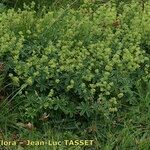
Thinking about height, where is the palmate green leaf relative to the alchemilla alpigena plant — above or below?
below

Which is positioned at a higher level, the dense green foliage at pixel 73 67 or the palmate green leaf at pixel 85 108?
the dense green foliage at pixel 73 67

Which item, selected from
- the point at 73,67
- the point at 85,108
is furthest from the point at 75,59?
the point at 85,108

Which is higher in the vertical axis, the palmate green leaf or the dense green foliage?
the dense green foliage

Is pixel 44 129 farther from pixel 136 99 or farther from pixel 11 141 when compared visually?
pixel 136 99

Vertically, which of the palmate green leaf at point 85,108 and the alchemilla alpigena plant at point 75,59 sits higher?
the alchemilla alpigena plant at point 75,59

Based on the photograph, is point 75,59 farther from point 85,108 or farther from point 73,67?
point 85,108

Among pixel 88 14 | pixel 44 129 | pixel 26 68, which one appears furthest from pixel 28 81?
pixel 88 14

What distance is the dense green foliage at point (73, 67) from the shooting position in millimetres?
3912

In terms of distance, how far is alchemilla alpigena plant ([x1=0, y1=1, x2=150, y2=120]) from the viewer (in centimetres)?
391

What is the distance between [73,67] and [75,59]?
0.15 meters

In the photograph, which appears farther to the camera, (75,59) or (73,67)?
(75,59)

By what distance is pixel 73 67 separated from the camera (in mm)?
3975

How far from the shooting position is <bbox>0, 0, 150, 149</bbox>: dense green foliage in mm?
3912

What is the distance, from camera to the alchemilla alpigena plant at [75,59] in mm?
3914
